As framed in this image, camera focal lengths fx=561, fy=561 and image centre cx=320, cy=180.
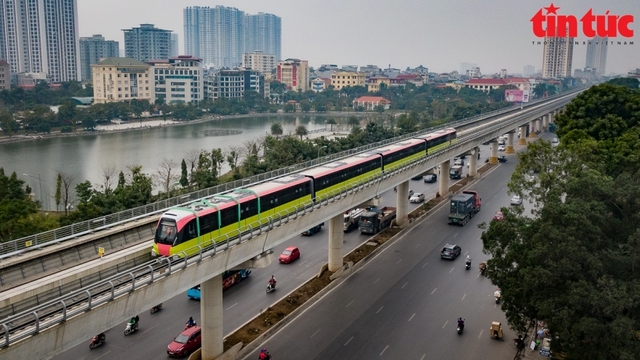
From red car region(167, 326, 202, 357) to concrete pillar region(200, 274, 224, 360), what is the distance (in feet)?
2.72

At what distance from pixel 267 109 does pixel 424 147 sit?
82767mm

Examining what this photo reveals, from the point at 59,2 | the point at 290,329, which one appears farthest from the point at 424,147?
the point at 59,2

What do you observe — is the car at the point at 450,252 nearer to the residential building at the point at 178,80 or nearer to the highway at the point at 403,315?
the highway at the point at 403,315

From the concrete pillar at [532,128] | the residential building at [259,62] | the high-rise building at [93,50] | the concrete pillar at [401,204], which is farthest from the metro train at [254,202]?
the residential building at [259,62]

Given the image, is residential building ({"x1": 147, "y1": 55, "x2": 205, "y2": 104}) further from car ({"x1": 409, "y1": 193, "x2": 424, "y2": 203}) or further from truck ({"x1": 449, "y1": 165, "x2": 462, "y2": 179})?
car ({"x1": 409, "y1": 193, "x2": 424, "y2": 203})

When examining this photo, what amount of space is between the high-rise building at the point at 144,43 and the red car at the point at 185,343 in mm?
164010

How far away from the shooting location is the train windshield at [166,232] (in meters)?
15.5

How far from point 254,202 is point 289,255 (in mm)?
7654

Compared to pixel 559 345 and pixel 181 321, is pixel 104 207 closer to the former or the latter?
pixel 181 321

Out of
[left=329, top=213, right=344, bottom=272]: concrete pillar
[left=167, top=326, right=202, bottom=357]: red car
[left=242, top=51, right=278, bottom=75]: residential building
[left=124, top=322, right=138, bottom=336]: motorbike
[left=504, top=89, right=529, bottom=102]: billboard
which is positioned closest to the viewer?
[left=167, top=326, right=202, bottom=357]: red car

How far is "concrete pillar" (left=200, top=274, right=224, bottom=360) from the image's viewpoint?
16.9m

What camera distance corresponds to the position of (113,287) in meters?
12.4

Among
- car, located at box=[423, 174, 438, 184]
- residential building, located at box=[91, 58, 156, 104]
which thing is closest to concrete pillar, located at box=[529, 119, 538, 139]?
car, located at box=[423, 174, 438, 184]

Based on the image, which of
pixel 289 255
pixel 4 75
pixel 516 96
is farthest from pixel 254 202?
pixel 4 75
